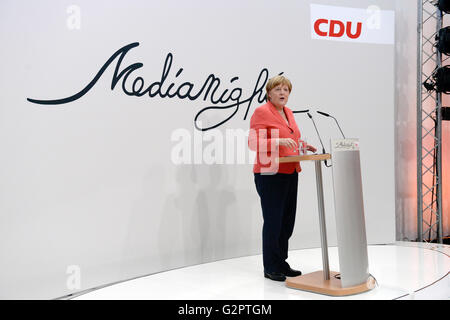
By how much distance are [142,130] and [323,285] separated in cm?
172

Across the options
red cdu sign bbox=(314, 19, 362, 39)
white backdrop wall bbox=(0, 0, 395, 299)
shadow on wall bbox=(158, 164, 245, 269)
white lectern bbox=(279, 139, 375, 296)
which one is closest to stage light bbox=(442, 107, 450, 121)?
white backdrop wall bbox=(0, 0, 395, 299)

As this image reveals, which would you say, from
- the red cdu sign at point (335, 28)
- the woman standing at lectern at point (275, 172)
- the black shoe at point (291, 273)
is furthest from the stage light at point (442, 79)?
the black shoe at point (291, 273)

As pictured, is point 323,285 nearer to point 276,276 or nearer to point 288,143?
point 276,276

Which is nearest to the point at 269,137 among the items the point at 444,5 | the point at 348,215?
the point at 348,215

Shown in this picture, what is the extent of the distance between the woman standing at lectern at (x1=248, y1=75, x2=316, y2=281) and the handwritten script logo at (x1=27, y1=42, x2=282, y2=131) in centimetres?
86

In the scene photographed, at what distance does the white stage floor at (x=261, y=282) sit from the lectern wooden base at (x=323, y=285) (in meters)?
0.03

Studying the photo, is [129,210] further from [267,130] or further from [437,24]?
[437,24]

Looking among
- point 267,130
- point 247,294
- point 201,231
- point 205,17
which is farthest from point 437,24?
point 247,294

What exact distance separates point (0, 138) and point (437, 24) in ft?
14.9

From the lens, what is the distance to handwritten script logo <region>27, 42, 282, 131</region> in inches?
128

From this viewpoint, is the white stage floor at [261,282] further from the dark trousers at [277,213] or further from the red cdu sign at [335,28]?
the red cdu sign at [335,28]

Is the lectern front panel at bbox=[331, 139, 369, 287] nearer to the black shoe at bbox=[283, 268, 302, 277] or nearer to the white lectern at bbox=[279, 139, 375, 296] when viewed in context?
the white lectern at bbox=[279, 139, 375, 296]

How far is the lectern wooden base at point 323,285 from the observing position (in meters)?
2.62
